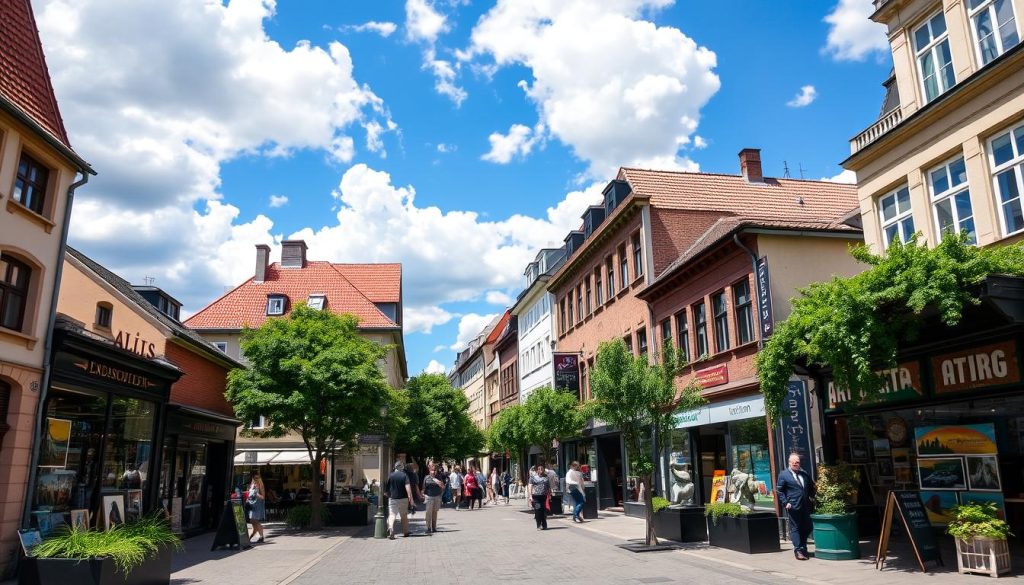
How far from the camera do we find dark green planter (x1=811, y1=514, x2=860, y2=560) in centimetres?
1173

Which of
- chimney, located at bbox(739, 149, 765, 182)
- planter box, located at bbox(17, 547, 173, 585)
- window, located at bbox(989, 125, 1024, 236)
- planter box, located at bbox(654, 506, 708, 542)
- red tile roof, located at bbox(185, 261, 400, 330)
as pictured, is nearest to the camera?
planter box, located at bbox(17, 547, 173, 585)

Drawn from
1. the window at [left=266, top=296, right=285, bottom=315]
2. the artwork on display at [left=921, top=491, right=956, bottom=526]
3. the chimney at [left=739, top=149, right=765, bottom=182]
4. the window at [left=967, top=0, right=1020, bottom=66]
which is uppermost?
the chimney at [left=739, top=149, right=765, bottom=182]

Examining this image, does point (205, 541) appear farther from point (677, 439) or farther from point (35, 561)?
point (677, 439)

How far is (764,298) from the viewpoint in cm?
1767

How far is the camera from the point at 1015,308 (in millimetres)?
9609

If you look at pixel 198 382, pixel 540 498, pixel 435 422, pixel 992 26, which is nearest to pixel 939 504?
pixel 992 26

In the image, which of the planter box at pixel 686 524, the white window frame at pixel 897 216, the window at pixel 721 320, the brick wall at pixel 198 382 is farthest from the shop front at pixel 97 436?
the white window frame at pixel 897 216

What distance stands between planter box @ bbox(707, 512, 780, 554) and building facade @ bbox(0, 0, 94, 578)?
12310mm

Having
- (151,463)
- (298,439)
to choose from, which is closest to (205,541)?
(151,463)

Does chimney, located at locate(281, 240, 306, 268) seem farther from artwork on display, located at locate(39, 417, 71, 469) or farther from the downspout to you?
artwork on display, located at locate(39, 417, 71, 469)

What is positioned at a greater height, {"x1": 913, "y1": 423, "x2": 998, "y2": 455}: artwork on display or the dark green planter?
{"x1": 913, "y1": 423, "x2": 998, "y2": 455}: artwork on display

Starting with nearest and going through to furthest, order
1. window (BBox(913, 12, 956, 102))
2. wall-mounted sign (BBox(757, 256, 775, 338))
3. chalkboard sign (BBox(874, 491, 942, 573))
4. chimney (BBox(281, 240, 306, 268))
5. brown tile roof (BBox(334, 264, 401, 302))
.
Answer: chalkboard sign (BBox(874, 491, 942, 573))
window (BBox(913, 12, 956, 102))
wall-mounted sign (BBox(757, 256, 775, 338))
chimney (BBox(281, 240, 306, 268))
brown tile roof (BBox(334, 264, 401, 302))

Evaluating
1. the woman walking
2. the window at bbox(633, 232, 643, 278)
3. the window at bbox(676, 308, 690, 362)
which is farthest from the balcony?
the woman walking

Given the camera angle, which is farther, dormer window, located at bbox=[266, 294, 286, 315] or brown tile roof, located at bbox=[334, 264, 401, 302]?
brown tile roof, located at bbox=[334, 264, 401, 302]
